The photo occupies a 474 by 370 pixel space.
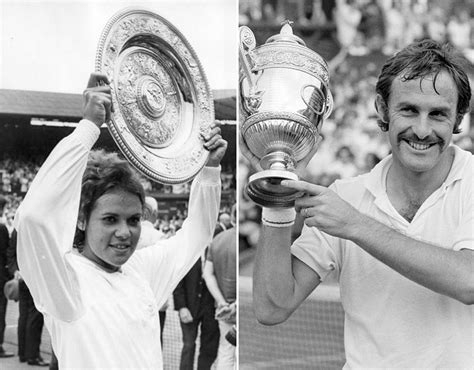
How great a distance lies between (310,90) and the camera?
66.7 inches

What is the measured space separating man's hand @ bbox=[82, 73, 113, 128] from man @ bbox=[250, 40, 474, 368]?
1.51 feet

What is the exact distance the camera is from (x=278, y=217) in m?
1.67

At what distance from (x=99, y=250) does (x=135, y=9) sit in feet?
2.02

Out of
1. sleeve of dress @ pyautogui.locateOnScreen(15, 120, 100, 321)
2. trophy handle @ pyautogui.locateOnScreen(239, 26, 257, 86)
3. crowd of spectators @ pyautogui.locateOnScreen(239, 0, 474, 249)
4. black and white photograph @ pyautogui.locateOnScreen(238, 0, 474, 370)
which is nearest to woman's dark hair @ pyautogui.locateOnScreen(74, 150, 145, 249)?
sleeve of dress @ pyautogui.locateOnScreen(15, 120, 100, 321)

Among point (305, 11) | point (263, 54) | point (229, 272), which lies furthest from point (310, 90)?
point (305, 11)

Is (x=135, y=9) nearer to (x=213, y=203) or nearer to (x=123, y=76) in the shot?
(x=123, y=76)

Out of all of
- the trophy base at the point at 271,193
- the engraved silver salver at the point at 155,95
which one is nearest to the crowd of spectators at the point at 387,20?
the engraved silver salver at the point at 155,95

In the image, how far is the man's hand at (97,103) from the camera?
1.79 meters

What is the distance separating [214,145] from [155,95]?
209mm

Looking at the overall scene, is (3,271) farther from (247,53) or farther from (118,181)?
(247,53)

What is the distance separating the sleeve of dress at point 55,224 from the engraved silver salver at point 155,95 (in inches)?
5.5

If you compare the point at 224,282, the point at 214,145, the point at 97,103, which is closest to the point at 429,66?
the point at 214,145

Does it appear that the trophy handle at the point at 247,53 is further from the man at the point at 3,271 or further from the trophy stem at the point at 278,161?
the man at the point at 3,271

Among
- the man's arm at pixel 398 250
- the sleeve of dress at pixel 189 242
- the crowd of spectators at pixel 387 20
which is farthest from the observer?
the crowd of spectators at pixel 387 20
